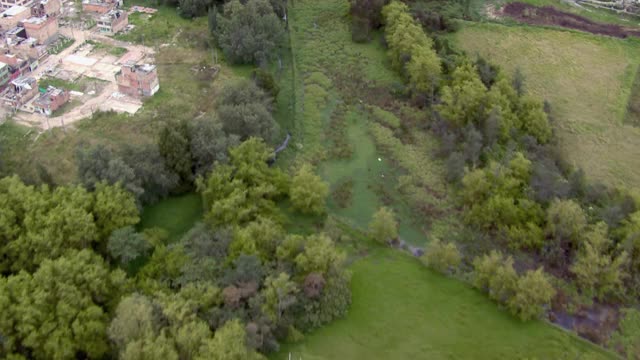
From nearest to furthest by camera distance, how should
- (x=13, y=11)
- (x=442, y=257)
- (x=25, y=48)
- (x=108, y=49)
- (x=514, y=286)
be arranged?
(x=514, y=286) → (x=442, y=257) → (x=25, y=48) → (x=108, y=49) → (x=13, y=11)

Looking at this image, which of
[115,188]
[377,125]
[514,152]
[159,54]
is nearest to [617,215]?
[514,152]

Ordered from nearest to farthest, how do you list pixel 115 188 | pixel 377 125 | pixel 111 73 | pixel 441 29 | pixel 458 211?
1. pixel 115 188
2. pixel 458 211
3. pixel 377 125
4. pixel 111 73
5. pixel 441 29

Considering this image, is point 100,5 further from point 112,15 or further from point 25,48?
point 25,48

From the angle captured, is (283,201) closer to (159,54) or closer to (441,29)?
(159,54)

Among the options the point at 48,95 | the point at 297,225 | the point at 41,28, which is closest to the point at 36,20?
the point at 41,28

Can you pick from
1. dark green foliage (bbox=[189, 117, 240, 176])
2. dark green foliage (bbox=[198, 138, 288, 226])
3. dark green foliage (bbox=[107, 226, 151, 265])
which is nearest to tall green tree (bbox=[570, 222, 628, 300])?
dark green foliage (bbox=[198, 138, 288, 226])

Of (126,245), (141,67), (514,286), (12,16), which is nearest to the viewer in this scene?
(514,286)

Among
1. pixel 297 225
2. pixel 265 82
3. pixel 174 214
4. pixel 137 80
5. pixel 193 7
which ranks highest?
pixel 265 82
